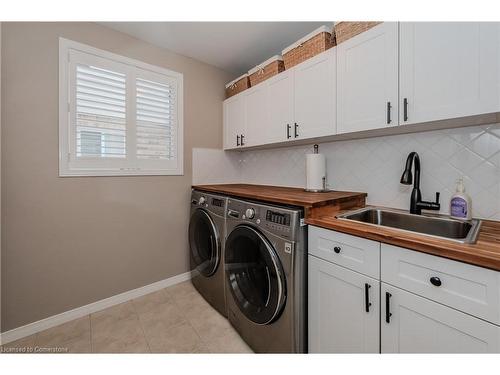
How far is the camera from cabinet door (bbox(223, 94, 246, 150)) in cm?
232

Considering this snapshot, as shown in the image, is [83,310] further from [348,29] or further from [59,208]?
[348,29]

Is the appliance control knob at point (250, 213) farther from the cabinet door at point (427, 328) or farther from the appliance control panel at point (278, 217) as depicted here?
the cabinet door at point (427, 328)

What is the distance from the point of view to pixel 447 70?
1044 millimetres

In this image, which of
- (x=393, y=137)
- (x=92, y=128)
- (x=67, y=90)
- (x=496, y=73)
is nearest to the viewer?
(x=496, y=73)

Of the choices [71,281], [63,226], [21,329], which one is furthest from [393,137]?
[21,329]

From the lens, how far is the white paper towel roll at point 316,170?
1.82 meters

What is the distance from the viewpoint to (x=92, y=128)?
1.83 metres

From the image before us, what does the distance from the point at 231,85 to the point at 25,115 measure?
176 cm

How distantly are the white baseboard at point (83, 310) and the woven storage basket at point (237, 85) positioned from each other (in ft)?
6.68

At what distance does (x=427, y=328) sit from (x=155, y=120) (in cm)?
237

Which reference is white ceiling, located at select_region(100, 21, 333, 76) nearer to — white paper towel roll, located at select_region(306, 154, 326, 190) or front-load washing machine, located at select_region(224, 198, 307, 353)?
→ white paper towel roll, located at select_region(306, 154, 326, 190)

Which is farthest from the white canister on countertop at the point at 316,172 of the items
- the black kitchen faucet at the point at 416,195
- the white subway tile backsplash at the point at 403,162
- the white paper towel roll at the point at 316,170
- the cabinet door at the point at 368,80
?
the black kitchen faucet at the point at 416,195

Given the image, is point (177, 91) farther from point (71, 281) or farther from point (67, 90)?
point (71, 281)

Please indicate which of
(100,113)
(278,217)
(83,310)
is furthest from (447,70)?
(83,310)
